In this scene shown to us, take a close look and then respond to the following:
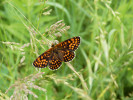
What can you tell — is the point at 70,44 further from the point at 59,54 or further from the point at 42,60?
the point at 42,60

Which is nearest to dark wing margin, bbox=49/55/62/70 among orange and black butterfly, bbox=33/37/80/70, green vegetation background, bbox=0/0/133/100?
orange and black butterfly, bbox=33/37/80/70

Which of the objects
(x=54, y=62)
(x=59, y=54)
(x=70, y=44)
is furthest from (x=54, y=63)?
(x=70, y=44)

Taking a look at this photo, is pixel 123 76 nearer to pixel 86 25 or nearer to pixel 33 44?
pixel 86 25

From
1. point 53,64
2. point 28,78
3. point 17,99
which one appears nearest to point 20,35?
point 53,64

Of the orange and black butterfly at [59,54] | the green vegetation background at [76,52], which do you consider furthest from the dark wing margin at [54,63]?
the green vegetation background at [76,52]

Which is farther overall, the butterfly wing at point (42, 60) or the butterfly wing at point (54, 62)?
the butterfly wing at point (54, 62)

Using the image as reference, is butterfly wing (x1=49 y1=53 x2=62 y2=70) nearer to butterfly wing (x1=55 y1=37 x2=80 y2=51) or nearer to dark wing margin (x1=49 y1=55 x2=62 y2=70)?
dark wing margin (x1=49 y1=55 x2=62 y2=70)

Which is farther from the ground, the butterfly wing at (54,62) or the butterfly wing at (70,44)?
the butterfly wing at (70,44)

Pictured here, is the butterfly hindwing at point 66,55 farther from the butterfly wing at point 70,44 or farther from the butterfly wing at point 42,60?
the butterfly wing at point 42,60
